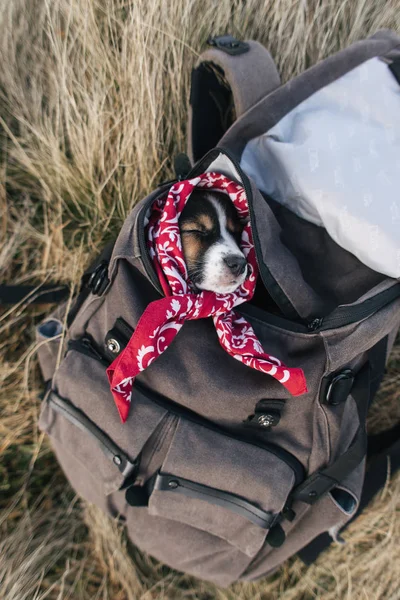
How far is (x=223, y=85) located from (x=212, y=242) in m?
0.70

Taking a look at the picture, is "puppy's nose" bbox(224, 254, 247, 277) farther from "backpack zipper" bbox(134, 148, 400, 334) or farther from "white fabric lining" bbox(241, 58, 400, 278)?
"white fabric lining" bbox(241, 58, 400, 278)

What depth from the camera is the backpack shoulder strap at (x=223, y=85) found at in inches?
65.0

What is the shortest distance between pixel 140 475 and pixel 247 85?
1.40m

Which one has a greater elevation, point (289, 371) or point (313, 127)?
point (313, 127)

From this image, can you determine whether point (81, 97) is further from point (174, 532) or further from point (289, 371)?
point (174, 532)

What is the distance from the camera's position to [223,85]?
1.86 meters

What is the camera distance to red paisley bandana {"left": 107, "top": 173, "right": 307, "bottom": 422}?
1.28m

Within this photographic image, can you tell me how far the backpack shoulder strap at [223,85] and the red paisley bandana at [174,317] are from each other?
367 millimetres

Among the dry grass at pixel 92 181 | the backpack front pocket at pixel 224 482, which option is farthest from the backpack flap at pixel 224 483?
the dry grass at pixel 92 181

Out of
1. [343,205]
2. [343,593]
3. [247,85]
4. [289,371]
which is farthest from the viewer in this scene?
[343,593]

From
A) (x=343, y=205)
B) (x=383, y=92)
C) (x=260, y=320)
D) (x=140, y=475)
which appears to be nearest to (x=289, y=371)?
(x=260, y=320)

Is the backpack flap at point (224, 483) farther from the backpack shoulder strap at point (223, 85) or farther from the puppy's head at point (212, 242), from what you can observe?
the backpack shoulder strap at point (223, 85)

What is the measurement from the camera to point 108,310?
150 cm

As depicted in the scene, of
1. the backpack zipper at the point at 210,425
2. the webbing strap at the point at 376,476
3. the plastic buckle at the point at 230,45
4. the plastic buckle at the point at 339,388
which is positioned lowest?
the webbing strap at the point at 376,476
